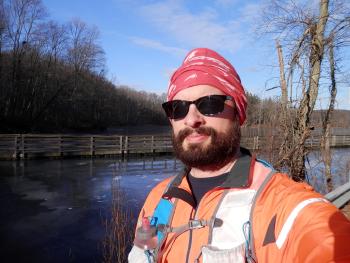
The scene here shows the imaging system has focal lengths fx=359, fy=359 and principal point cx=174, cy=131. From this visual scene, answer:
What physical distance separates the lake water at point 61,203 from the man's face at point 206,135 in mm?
6464

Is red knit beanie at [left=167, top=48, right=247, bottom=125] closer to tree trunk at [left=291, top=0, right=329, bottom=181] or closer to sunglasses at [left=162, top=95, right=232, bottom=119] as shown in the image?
sunglasses at [left=162, top=95, right=232, bottom=119]

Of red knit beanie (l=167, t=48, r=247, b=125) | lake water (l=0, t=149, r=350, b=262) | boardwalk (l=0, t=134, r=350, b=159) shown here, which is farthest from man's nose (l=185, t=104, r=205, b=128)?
boardwalk (l=0, t=134, r=350, b=159)

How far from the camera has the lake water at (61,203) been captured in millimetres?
8312

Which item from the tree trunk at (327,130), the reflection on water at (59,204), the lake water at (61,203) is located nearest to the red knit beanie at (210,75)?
the reflection on water at (59,204)

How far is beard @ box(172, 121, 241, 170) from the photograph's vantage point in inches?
70.1

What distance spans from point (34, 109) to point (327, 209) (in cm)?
5019

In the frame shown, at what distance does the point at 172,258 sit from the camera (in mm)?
1583

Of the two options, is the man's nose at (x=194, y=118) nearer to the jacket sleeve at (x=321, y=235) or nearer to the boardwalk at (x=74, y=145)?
the jacket sleeve at (x=321, y=235)

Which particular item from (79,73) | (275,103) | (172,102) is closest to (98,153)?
(275,103)

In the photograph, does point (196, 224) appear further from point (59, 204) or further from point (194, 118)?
point (59, 204)

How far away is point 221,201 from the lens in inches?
59.7

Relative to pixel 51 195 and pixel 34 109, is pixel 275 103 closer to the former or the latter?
pixel 51 195

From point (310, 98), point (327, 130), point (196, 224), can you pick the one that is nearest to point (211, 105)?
point (196, 224)

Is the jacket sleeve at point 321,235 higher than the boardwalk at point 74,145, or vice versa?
the jacket sleeve at point 321,235
